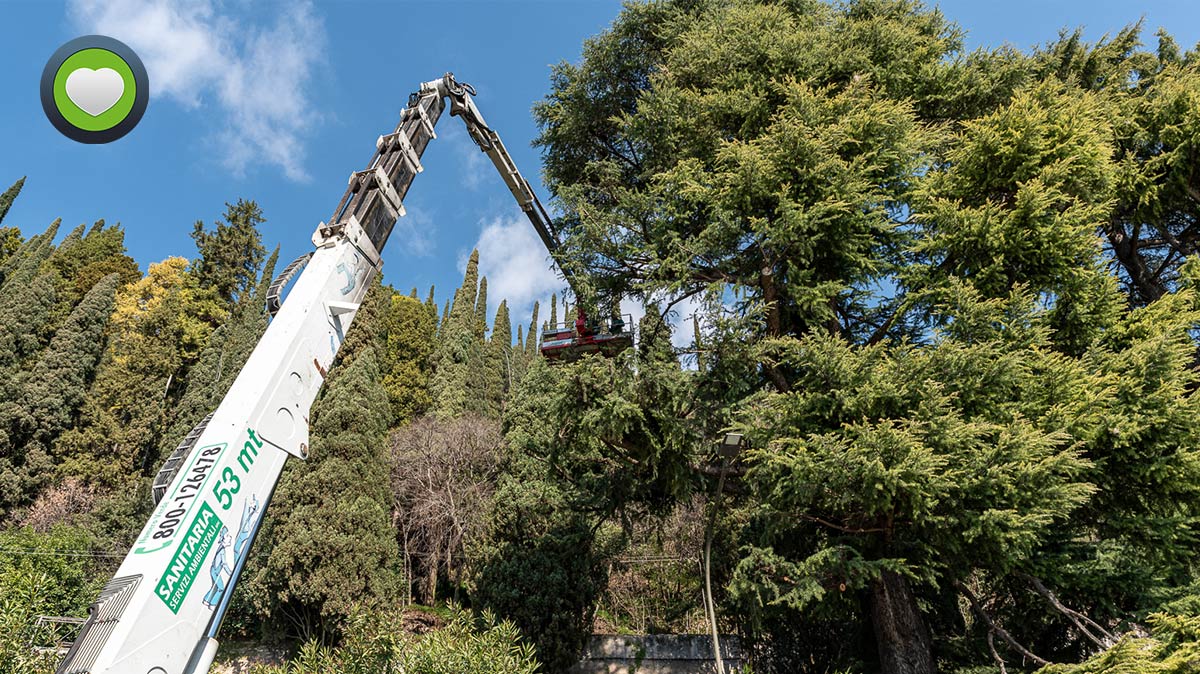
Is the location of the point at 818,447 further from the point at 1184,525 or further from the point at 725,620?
the point at 725,620

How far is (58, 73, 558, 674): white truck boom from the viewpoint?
335 cm

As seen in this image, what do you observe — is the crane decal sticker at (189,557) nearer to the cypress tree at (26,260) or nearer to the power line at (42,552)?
the power line at (42,552)

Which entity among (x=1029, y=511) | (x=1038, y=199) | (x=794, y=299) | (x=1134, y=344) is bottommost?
(x=1029, y=511)

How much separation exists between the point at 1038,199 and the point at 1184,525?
14.1 ft

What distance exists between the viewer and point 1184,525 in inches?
282

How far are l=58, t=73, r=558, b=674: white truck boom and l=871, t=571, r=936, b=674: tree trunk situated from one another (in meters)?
7.50

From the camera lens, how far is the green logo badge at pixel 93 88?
2.88 metres

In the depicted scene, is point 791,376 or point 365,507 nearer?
point 791,376

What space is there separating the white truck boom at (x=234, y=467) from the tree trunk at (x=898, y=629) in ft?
24.6

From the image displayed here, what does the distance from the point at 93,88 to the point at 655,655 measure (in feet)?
44.3

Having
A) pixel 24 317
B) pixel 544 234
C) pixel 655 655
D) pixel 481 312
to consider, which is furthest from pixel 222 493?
pixel 481 312

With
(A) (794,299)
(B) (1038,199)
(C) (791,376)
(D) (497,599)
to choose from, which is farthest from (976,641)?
(D) (497,599)

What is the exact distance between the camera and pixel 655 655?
13008 millimetres

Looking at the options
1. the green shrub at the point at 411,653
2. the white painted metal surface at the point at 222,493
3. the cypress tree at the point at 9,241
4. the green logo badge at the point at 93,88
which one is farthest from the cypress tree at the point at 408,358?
the green logo badge at the point at 93,88
